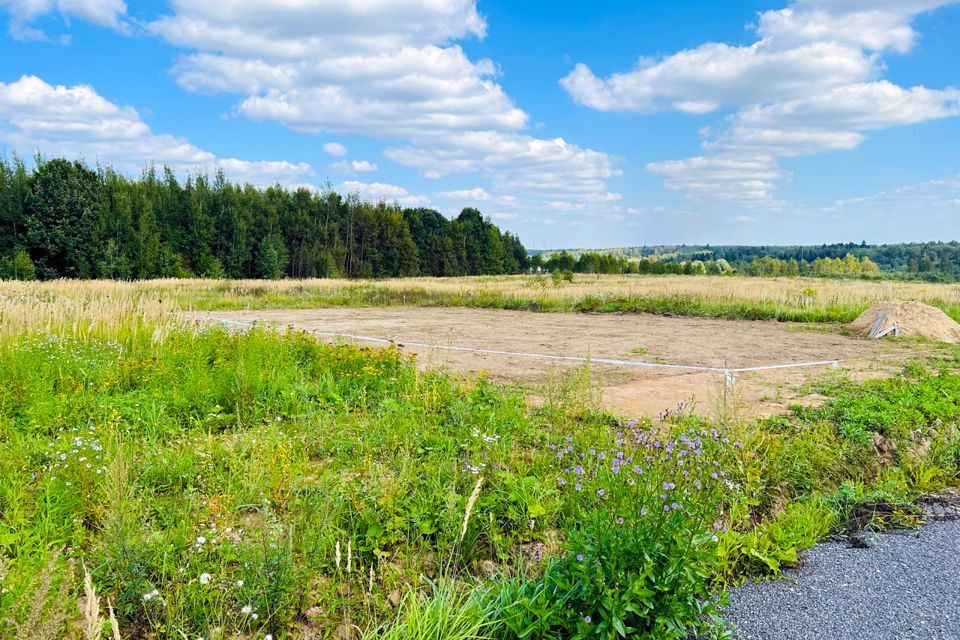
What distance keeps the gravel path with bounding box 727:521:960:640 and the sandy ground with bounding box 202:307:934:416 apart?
1458mm

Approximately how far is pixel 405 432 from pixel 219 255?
155ft

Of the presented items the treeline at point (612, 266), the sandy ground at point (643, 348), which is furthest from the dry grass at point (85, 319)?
the treeline at point (612, 266)

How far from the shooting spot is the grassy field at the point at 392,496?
2.77 metres

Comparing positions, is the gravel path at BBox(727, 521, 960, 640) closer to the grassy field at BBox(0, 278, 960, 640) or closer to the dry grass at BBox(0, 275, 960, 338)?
the grassy field at BBox(0, 278, 960, 640)

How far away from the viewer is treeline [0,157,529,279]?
127 feet

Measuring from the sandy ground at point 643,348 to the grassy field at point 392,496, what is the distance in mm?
877

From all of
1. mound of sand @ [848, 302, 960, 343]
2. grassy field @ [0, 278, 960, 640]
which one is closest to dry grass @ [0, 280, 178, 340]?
grassy field @ [0, 278, 960, 640]

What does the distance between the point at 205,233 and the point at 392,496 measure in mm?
47330

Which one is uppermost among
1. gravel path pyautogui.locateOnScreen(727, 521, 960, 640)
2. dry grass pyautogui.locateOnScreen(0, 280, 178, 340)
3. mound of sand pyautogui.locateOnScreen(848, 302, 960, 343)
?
dry grass pyautogui.locateOnScreen(0, 280, 178, 340)

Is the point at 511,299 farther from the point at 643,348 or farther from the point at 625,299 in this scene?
the point at 643,348

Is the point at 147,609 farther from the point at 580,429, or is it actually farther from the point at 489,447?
the point at 580,429

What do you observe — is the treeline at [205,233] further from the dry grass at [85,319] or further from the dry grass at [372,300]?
the dry grass at [85,319]

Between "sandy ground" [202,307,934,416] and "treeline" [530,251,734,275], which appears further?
"treeline" [530,251,734,275]

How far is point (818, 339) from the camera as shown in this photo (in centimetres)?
1338
